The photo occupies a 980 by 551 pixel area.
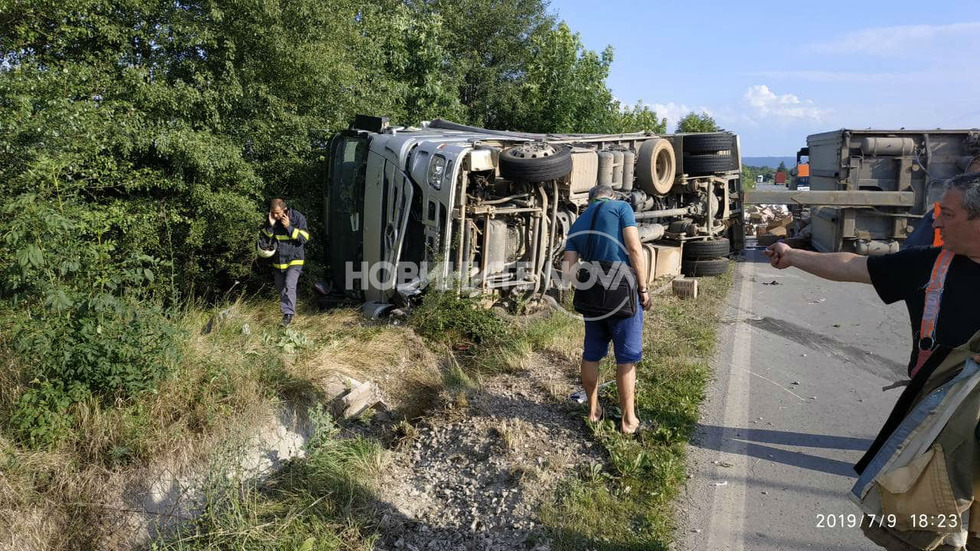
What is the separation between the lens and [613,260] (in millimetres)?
4414

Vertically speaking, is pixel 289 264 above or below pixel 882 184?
below

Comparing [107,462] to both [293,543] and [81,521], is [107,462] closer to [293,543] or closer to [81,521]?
[81,521]

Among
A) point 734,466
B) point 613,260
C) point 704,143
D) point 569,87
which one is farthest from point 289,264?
point 569,87

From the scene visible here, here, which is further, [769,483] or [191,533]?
[769,483]

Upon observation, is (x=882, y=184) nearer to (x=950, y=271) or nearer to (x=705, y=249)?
(x=705, y=249)

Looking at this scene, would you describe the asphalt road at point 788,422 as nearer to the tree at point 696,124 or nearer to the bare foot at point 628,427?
the bare foot at point 628,427

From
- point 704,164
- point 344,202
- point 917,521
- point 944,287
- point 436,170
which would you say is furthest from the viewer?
point 704,164

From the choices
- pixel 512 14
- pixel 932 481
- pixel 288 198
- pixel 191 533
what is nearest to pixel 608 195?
pixel 932 481

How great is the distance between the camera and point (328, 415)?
14.3 ft

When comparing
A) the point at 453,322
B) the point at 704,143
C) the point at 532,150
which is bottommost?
the point at 453,322

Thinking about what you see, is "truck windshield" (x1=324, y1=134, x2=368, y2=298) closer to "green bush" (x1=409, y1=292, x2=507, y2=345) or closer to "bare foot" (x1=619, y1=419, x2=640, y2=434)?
"green bush" (x1=409, y1=292, x2=507, y2=345)

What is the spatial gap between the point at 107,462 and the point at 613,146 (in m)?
6.71

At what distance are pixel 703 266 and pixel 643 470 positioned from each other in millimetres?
6540

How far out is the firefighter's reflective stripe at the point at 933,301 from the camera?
2473mm
